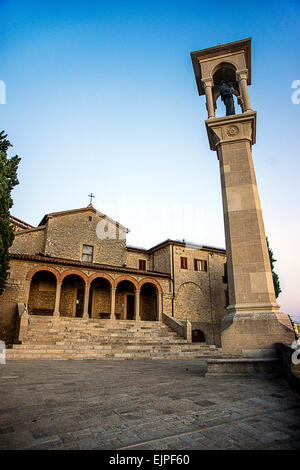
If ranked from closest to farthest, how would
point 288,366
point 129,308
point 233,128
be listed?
1. point 288,366
2. point 233,128
3. point 129,308

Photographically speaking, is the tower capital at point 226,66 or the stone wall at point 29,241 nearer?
the tower capital at point 226,66

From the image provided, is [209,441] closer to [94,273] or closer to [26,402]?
[26,402]

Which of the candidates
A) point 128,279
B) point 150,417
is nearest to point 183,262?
point 128,279

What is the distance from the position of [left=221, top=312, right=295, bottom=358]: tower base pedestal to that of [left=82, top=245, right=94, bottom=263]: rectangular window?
1823 centimetres

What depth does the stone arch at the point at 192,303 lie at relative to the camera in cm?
2198

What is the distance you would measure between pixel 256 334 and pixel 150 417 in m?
3.46

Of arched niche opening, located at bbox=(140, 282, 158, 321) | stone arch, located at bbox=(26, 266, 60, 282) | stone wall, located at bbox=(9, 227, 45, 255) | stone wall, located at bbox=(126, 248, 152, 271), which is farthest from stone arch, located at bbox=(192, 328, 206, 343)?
stone wall, located at bbox=(9, 227, 45, 255)

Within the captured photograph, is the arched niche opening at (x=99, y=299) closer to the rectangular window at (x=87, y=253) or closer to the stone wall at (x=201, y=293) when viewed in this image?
the rectangular window at (x=87, y=253)

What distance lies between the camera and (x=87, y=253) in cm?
2245

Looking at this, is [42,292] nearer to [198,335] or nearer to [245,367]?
[198,335]

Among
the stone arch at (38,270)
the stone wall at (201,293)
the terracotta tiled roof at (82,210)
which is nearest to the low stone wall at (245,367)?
the stone arch at (38,270)

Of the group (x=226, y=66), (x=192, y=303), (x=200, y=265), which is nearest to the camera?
(x=226, y=66)

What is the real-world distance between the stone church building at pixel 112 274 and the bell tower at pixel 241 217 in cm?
1373

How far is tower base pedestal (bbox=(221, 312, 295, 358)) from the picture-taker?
199 inches
